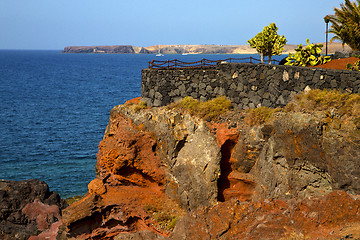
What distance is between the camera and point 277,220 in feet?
51.8

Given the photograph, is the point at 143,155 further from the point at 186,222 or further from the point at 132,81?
the point at 132,81

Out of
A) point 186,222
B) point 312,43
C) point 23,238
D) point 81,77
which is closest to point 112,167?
point 23,238

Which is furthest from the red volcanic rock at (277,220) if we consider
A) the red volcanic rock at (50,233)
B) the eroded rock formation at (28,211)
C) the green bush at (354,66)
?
the eroded rock formation at (28,211)

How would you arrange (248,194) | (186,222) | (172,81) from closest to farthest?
1. (186,222)
2. (248,194)
3. (172,81)

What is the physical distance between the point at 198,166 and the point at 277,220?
10.1 metres

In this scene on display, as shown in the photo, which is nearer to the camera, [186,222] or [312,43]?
[186,222]

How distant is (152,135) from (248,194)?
24.1 ft

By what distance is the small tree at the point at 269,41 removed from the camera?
31.7 m

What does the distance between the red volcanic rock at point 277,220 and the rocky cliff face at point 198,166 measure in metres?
4.83

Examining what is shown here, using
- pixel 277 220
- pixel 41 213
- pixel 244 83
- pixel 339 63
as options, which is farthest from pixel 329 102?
pixel 41 213

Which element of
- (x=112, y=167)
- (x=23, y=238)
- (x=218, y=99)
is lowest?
(x=23, y=238)

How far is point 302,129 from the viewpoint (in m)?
23.0

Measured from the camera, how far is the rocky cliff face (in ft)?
73.2

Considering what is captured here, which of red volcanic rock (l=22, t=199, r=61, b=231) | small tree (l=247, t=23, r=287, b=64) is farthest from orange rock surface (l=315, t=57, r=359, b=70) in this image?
red volcanic rock (l=22, t=199, r=61, b=231)
